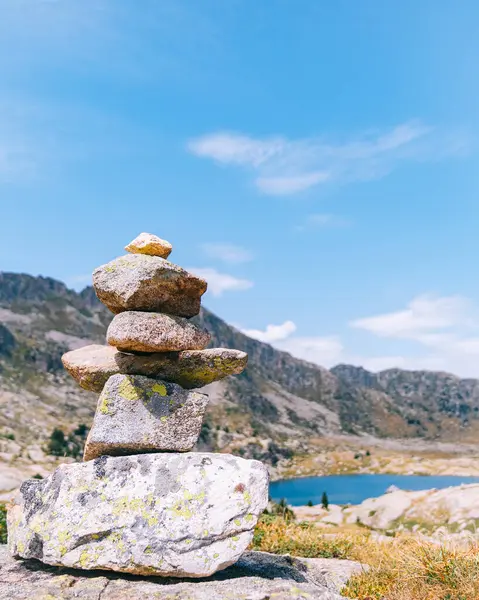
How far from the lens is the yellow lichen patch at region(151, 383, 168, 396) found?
1238 cm


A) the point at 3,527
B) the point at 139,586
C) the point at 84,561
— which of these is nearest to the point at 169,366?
the point at 84,561

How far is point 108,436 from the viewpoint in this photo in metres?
11.9

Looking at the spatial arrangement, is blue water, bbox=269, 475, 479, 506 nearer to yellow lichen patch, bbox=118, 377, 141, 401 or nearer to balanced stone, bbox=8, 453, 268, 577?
balanced stone, bbox=8, 453, 268, 577

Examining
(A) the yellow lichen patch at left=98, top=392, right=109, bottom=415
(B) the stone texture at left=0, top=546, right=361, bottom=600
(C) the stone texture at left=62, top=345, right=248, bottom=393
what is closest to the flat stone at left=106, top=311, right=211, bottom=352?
(C) the stone texture at left=62, top=345, right=248, bottom=393

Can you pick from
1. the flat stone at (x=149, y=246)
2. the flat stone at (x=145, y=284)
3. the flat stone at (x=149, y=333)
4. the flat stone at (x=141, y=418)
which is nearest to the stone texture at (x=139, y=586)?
the flat stone at (x=141, y=418)

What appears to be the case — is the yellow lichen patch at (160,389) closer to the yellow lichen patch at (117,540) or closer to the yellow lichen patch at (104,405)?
the yellow lichen patch at (104,405)

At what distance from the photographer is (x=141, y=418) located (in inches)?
478

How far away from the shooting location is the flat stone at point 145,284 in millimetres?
12492

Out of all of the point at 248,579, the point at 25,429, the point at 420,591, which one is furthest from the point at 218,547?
the point at 25,429

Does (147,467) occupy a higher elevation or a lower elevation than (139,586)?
higher

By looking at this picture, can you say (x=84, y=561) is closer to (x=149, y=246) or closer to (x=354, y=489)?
(x=149, y=246)

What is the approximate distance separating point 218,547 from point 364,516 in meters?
36.5

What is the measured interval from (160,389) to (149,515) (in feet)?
9.78

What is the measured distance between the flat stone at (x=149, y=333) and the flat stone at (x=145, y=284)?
432mm
